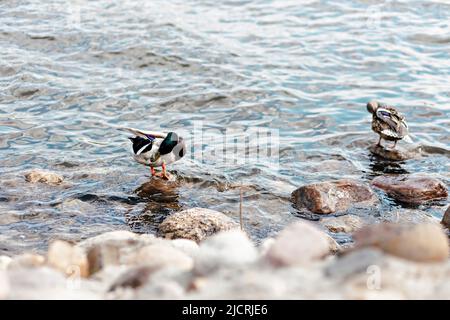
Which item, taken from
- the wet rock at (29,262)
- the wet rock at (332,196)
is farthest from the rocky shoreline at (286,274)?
the wet rock at (332,196)

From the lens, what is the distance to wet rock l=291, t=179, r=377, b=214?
870cm

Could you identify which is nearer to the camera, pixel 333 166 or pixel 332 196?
pixel 332 196

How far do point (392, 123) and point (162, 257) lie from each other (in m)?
6.88

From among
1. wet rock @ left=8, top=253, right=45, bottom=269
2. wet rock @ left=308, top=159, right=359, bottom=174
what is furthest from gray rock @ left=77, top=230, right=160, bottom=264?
wet rock @ left=308, top=159, right=359, bottom=174

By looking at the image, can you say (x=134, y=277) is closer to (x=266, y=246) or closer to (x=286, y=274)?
(x=286, y=274)

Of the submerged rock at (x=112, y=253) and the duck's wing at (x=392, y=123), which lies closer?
the submerged rock at (x=112, y=253)

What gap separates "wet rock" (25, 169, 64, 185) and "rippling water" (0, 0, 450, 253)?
0.12m

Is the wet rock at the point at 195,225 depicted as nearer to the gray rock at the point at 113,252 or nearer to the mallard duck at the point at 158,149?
the mallard duck at the point at 158,149

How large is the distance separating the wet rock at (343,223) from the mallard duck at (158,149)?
89.8 inches

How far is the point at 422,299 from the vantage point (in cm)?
359

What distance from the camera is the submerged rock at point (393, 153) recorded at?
10875mm

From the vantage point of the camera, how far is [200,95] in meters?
12.4

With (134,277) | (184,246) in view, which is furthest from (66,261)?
(184,246)
